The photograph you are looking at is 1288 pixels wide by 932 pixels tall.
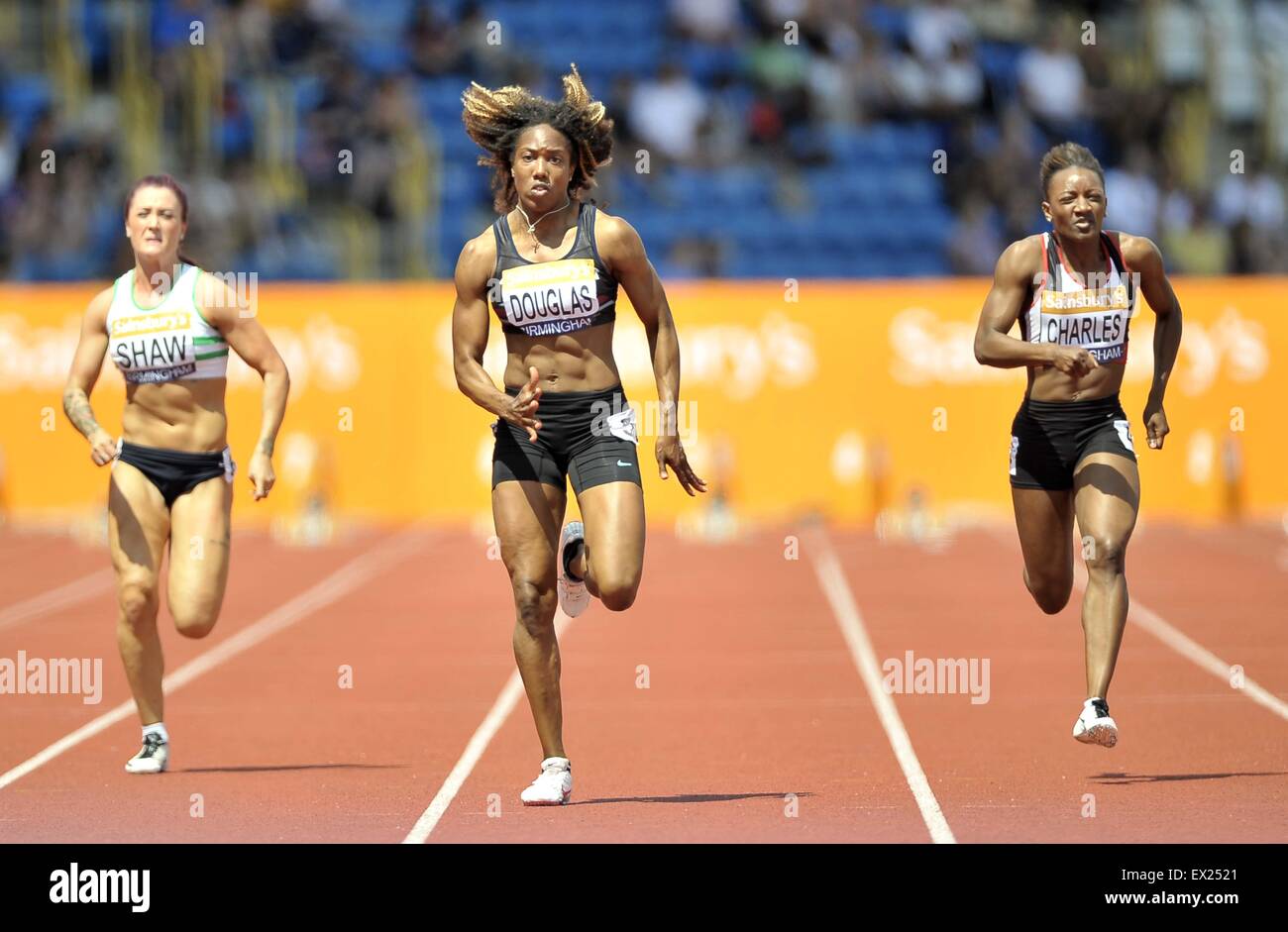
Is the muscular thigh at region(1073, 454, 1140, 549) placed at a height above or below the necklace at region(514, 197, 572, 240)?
below

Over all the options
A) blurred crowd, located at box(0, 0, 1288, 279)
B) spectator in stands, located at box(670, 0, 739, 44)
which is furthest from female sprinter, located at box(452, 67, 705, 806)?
spectator in stands, located at box(670, 0, 739, 44)

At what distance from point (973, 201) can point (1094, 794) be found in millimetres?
17700

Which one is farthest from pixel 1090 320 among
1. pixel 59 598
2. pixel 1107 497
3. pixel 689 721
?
pixel 59 598

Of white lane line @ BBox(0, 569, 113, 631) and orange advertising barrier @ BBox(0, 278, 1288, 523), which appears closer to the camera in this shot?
white lane line @ BBox(0, 569, 113, 631)

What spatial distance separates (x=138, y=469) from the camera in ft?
28.2

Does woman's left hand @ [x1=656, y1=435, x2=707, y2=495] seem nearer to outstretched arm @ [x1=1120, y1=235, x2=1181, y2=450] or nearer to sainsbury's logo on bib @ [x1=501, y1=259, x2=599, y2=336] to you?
sainsbury's logo on bib @ [x1=501, y1=259, x2=599, y2=336]

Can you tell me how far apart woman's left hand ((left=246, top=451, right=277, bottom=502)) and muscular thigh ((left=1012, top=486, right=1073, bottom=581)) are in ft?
9.51

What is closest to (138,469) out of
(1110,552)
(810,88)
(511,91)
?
(511,91)

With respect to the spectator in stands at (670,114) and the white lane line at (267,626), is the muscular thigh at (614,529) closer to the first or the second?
the white lane line at (267,626)

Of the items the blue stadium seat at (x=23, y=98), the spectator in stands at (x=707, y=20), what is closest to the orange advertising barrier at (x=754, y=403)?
the blue stadium seat at (x=23, y=98)

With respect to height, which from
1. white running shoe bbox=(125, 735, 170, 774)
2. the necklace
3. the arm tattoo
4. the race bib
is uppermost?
the necklace

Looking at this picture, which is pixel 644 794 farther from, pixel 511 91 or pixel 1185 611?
pixel 1185 611

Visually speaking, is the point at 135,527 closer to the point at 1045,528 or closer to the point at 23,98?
the point at 1045,528

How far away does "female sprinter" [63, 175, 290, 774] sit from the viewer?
8.52 metres
